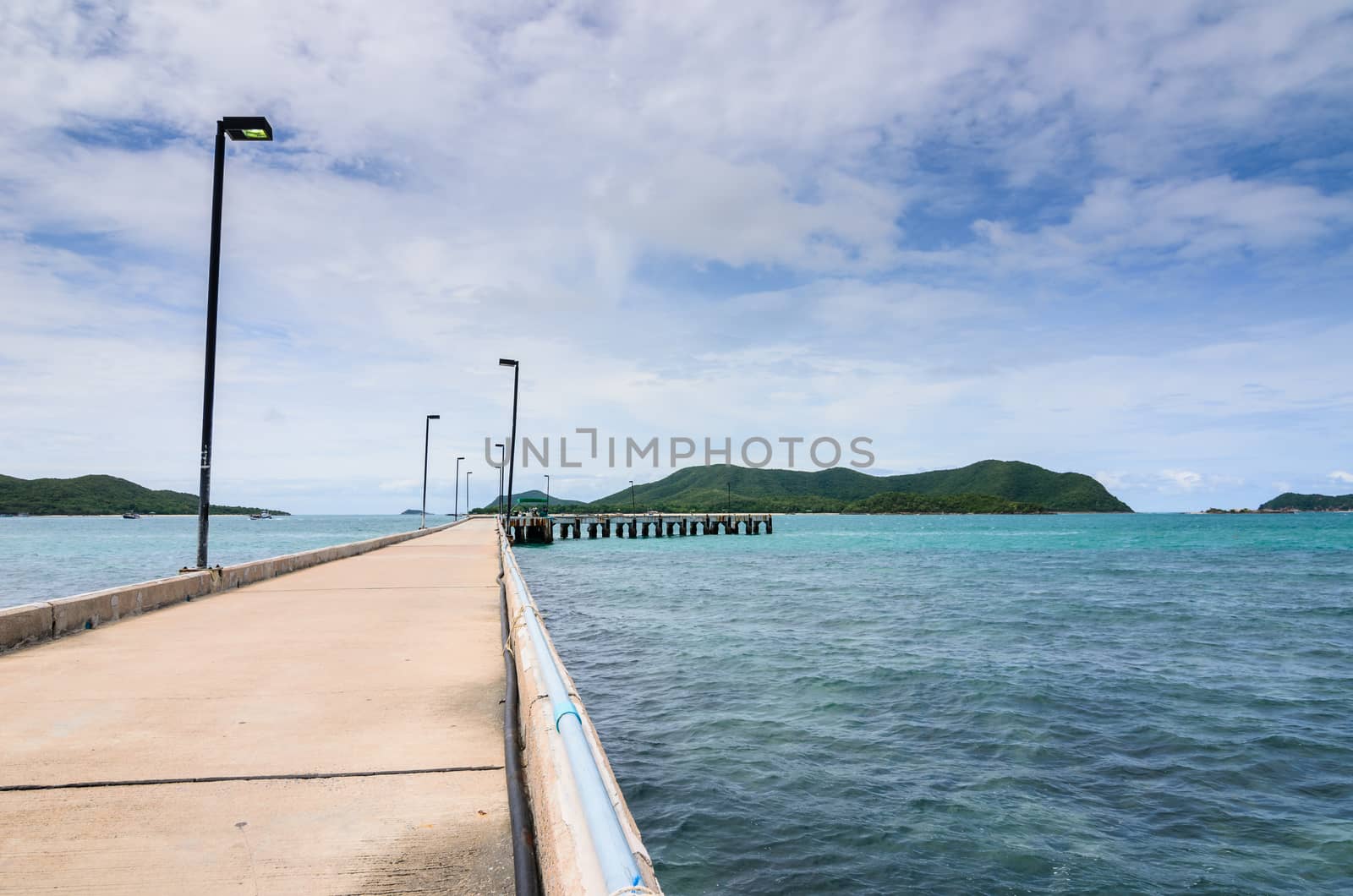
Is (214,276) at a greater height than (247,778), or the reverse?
(214,276)

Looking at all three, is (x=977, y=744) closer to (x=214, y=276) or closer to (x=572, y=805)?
(x=572, y=805)

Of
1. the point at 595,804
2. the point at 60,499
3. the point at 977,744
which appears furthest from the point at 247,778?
the point at 60,499

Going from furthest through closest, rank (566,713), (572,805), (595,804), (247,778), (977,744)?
(977,744) → (247,778) → (566,713) → (572,805) → (595,804)

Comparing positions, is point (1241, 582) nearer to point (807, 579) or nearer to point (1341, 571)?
point (1341, 571)

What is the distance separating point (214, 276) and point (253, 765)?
10.7 m

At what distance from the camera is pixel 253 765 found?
4.21m

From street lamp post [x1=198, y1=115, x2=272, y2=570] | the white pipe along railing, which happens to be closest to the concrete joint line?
the white pipe along railing

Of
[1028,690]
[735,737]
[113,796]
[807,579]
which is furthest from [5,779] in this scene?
[807,579]

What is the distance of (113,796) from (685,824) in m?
4.35

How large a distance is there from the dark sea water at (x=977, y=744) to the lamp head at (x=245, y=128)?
9.69 meters

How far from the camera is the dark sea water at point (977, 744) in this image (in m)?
6.22

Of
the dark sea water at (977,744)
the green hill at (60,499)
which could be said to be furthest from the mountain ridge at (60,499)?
the dark sea water at (977,744)

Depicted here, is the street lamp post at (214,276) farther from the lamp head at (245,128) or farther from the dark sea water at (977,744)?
the dark sea water at (977,744)

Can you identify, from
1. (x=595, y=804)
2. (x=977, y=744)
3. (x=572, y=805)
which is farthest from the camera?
(x=977, y=744)
